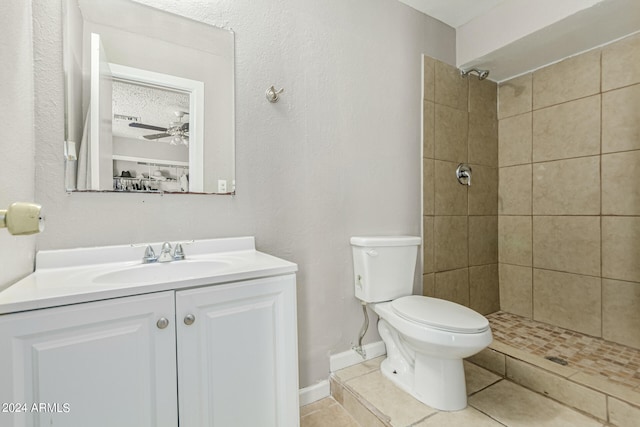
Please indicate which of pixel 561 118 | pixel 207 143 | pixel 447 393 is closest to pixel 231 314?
pixel 207 143

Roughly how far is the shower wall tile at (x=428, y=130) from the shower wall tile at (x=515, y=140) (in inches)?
31.5

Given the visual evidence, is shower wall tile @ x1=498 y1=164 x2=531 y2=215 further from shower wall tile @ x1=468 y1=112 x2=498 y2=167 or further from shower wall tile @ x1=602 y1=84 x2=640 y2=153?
shower wall tile @ x1=602 y1=84 x2=640 y2=153

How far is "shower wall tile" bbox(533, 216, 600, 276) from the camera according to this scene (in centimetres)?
193

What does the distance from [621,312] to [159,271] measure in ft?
8.39

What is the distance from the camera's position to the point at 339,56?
5.36 feet

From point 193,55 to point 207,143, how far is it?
0.38m

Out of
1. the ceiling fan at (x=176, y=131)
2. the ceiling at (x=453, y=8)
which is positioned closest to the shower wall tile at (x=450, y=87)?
the ceiling at (x=453, y=8)

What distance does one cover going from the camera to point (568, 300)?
2025 millimetres

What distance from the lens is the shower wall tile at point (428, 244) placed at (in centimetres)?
193

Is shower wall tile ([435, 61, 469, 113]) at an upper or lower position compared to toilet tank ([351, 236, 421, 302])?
upper

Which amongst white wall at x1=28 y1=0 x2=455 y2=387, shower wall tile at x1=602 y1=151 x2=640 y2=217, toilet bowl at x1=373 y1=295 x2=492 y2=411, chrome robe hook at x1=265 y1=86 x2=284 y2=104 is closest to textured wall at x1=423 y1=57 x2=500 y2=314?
white wall at x1=28 y1=0 x2=455 y2=387

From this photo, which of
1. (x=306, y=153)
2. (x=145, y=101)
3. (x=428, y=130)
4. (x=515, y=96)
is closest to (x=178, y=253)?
(x=145, y=101)

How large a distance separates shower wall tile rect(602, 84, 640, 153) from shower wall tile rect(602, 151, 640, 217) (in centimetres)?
6

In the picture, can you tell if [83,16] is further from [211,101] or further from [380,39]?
[380,39]
